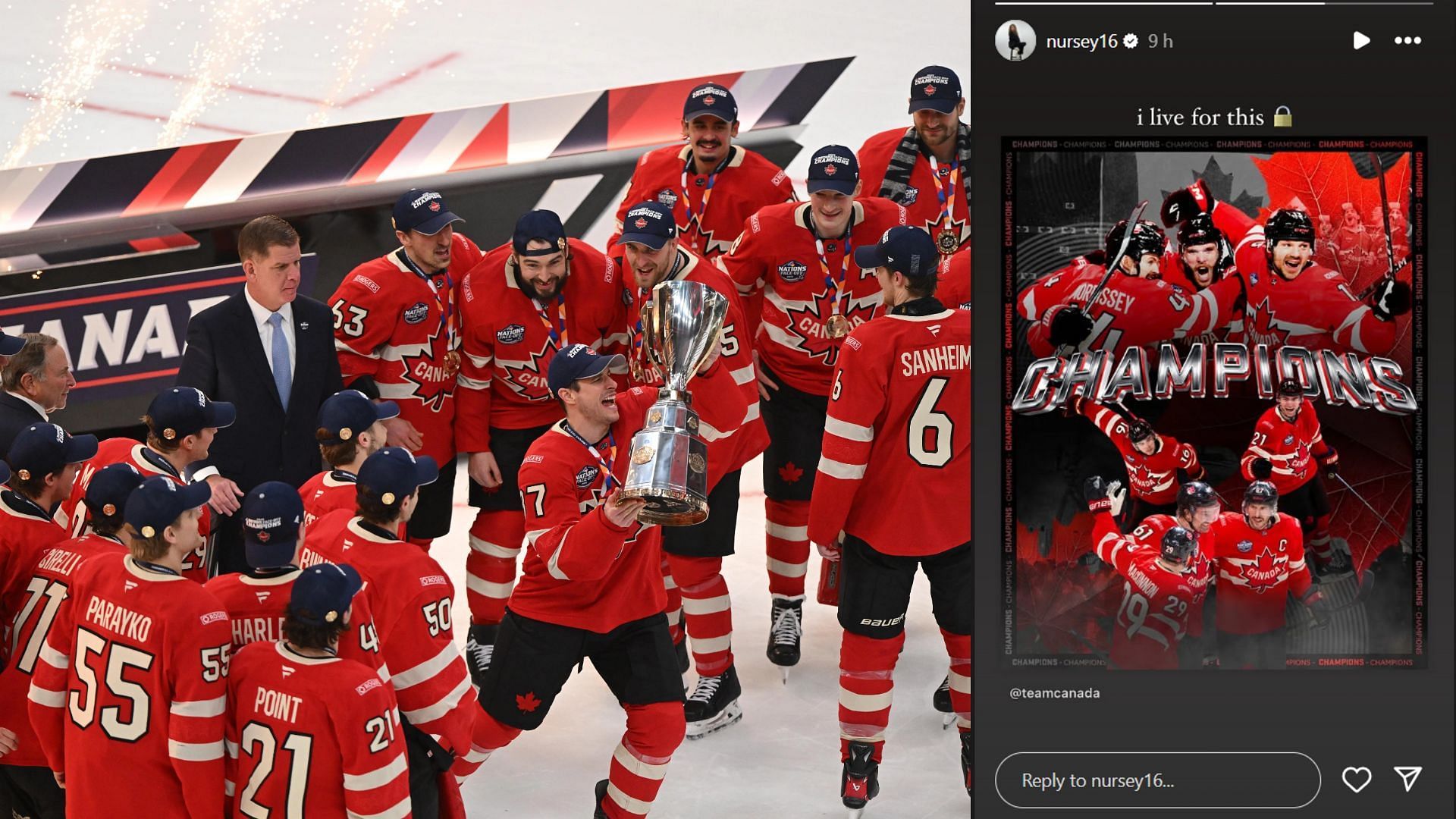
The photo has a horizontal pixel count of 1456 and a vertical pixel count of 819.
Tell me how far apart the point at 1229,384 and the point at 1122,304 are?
0.33 ft

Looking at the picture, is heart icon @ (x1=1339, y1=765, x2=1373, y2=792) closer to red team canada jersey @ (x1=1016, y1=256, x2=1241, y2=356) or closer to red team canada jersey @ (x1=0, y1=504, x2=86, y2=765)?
red team canada jersey @ (x1=1016, y1=256, x2=1241, y2=356)

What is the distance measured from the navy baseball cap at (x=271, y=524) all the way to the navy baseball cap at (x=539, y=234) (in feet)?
4.58

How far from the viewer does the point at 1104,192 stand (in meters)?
1.10

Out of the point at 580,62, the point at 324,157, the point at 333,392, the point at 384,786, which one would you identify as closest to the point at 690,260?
the point at 333,392

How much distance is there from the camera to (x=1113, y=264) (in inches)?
44.1

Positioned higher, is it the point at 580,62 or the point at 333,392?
the point at 580,62

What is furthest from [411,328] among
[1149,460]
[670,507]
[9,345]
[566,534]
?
[1149,460]

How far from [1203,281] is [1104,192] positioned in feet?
0.39

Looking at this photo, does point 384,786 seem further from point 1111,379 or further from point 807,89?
point 807,89

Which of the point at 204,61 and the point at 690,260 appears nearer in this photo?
the point at 690,260

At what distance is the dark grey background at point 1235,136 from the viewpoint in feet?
3.51

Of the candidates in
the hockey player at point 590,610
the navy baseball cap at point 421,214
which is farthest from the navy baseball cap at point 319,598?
the navy baseball cap at point 421,214

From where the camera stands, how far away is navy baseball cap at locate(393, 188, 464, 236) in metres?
3.94

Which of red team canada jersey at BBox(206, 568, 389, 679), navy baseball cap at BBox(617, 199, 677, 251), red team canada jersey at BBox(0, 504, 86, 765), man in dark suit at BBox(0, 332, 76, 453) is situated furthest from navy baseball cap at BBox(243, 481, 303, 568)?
navy baseball cap at BBox(617, 199, 677, 251)
